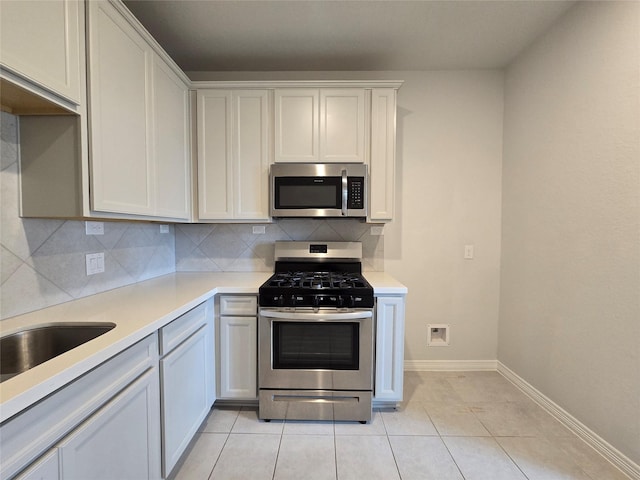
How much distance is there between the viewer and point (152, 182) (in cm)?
164

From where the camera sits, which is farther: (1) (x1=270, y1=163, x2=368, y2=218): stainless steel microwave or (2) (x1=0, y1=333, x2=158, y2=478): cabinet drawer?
(1) (x1=270, y1=163, x2=368, y2=218): stainless steel microwave

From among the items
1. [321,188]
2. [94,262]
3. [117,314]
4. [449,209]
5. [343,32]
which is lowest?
[117,314]

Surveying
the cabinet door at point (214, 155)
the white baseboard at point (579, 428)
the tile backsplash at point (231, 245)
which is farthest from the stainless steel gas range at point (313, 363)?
the white baseboard at point (579, 428)

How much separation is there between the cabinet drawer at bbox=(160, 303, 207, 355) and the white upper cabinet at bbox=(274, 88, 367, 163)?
122 centimetres

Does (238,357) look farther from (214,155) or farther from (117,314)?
(214,155)

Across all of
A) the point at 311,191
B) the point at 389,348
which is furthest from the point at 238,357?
the point at 311,191

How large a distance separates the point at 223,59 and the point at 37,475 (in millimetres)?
2573

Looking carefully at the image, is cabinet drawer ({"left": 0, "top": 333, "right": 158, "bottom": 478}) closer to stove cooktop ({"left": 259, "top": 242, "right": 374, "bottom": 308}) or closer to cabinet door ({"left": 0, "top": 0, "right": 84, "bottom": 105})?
stove cooktop ({"left": 259, "top": 242, "right": 374, "bottom": 308})

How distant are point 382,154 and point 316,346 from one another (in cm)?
146

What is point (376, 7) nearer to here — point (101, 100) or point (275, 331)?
point (101, 100)

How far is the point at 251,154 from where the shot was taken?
7.06 feet

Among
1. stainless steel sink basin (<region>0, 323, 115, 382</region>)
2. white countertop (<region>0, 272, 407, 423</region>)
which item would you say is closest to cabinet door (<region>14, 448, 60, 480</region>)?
white countertop (<region>0, 272, 407, 423</region>)

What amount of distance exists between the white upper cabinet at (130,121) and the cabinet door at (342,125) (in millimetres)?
1030

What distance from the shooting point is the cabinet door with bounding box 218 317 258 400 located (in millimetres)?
1873
